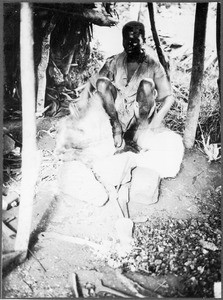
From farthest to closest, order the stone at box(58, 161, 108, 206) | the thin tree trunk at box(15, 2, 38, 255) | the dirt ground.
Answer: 1. the stone at box(58, 161, 108, 206)
2. the thin tree trunk at box(15, 2, 38, 255)
3. the dirt ground

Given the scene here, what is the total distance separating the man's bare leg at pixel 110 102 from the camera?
10.1ft

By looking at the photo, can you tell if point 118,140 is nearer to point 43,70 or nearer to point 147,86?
point 147,86

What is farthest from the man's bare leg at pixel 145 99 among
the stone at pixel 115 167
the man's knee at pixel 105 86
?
the stone at pixel 115 167

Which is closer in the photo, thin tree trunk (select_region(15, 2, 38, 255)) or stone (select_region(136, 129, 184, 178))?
thin tree trunk (select_region(15, 2, 38, 255))

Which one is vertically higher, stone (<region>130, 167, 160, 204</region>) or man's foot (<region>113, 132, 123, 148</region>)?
man's foot (<region>113, 132, 123, 148</region>)

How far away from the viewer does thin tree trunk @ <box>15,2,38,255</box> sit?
2.85m

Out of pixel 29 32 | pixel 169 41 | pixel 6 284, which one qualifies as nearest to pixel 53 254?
pixel 6 284

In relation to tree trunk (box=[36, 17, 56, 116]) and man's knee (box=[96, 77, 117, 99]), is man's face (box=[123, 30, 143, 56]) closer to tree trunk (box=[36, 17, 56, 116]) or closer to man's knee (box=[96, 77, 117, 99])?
man's knee (box=[96, 77, 117, 99])

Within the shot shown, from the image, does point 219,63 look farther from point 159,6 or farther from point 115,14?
point 115,14

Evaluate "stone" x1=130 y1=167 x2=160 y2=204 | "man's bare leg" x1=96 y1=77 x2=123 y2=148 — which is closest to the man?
"man's bare leg" x1=96 y1=77 x2=123 y2=148

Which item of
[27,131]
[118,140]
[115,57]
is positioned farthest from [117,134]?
[27,131]

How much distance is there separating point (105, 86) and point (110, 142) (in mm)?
552

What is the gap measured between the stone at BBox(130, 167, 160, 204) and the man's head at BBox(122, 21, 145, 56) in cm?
119

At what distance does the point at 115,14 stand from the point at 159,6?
430 millimetres
